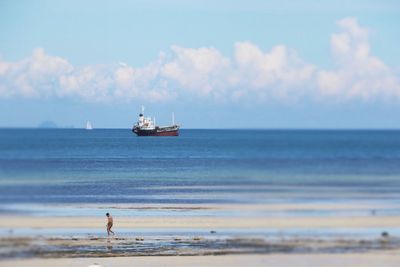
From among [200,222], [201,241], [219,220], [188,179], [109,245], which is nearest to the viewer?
[109,245]

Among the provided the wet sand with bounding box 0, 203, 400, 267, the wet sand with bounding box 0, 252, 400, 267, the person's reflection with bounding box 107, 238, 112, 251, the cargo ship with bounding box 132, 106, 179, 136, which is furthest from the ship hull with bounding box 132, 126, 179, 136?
the wet sand with bounding box 0, 252, 400, 267

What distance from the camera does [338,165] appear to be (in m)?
80.8

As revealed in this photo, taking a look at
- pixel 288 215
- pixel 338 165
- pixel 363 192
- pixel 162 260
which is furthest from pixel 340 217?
pixel 338 165

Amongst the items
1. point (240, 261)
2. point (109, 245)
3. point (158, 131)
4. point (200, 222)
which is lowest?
point (240, 261)

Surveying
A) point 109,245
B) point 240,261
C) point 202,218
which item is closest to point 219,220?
point 202,218

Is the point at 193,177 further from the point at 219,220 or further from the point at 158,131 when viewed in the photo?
the point at 158,131

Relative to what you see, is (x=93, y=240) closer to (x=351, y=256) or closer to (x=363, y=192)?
(x=351, y=256)

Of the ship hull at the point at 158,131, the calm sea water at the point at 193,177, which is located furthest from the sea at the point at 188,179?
the ship hull at the point at 158,131

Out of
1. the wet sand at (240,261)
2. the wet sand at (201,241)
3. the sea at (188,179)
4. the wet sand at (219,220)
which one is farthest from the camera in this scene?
the sea at (188,179)

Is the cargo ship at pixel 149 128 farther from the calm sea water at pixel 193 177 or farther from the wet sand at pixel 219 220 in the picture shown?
the wet sand at pixel 219 220

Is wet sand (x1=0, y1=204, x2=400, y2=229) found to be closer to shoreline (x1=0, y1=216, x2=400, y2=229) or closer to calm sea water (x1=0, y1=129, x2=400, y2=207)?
shoreline (x1=0, y1=216, x2=400, y2=229)

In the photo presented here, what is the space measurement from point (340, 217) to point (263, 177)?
32442 millimetres

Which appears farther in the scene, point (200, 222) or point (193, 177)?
point (193, 177)

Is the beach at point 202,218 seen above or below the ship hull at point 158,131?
below
